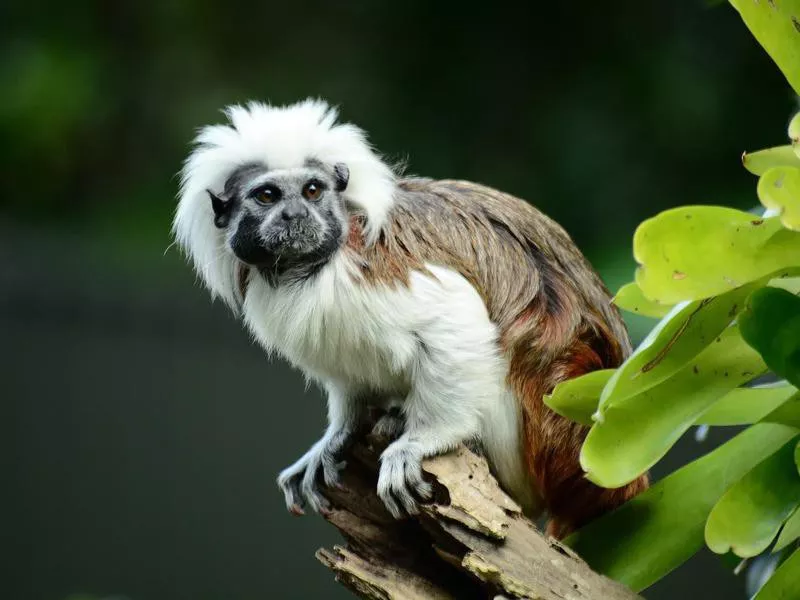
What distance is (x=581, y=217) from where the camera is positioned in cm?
538

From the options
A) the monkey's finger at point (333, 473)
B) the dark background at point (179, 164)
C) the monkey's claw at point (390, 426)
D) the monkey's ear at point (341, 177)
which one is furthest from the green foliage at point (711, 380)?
the dark background at point (179, 164)

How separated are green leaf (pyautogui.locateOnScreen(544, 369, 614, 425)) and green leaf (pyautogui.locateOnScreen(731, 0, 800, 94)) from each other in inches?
24.5

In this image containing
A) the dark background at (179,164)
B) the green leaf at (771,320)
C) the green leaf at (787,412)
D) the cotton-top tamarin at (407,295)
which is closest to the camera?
the green leaf at (771,320)

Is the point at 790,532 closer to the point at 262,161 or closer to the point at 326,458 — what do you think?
the point at 326,458

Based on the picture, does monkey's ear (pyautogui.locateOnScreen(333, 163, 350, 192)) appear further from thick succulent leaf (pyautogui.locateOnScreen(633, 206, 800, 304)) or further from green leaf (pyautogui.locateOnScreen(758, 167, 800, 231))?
green leaf (pyautogui.locateOnScreen(758, 167, 800, 231))

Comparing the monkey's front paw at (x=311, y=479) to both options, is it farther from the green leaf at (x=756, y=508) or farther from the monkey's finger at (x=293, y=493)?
the green leaf at (x=756, y=508)

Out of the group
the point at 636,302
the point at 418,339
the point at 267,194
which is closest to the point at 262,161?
the point at 267,194

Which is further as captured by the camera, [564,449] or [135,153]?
[135,153]

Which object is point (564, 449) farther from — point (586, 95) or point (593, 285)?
point (586, 95)

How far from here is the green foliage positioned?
163cm

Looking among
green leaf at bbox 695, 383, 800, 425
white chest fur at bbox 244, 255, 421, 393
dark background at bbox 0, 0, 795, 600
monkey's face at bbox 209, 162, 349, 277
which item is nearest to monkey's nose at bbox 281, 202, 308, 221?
monkey's face at bbox 209, 162, 349, 277

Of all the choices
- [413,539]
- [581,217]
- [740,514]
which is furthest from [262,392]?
[740,514]

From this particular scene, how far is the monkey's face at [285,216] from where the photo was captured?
218 cm

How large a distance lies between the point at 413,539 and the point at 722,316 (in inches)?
31.1
